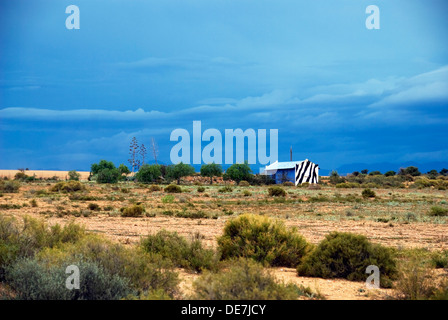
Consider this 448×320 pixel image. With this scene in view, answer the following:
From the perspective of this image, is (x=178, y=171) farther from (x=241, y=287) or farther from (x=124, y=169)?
(x=241, y=287)

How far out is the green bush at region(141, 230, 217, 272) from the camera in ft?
33.3

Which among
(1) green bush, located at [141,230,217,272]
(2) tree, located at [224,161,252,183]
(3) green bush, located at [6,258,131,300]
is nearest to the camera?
(3) green bush, located at [6,258,131,300]

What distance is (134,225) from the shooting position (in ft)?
66.3

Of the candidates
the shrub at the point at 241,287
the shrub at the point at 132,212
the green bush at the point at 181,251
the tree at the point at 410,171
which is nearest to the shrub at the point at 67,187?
the shrub at the point at 132,212

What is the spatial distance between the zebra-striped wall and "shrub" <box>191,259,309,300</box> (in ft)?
239

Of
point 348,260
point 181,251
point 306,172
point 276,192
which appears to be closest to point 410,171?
point 306,172

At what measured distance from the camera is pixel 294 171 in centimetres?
7869

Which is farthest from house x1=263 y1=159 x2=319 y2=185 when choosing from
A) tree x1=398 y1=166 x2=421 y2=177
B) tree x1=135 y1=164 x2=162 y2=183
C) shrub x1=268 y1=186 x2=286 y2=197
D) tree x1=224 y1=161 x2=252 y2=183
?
tree x1=398 y1=166 x2=421 y2=177

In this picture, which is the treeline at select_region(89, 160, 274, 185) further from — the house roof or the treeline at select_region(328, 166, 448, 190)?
the treeline at select_region(328, 166, 448, 190)

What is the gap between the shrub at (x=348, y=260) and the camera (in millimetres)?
9656

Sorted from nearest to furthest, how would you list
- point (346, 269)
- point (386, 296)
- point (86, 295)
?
point (86, 295), point (386, 296), point (346, 269)
